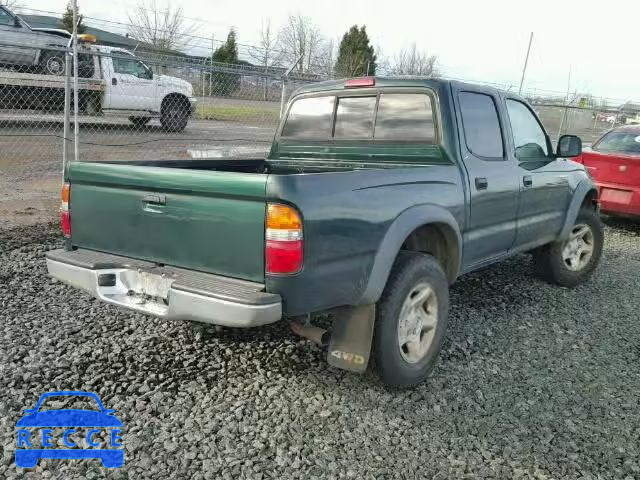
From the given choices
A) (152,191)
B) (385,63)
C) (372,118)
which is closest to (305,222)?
(152,191)

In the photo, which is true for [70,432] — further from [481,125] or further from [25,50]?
[25,50]

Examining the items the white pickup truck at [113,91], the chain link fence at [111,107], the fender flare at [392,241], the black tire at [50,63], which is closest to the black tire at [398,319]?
the fender flare at [392,241]

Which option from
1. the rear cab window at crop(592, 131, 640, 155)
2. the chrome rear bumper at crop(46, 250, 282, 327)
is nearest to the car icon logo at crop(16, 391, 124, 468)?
the chrome rear bumper at crop(46, 250, 282, 327)

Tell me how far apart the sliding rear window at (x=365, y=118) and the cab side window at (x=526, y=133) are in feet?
3.47

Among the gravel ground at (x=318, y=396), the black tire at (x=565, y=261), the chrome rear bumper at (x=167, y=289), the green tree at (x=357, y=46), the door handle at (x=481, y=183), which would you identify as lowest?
the gravel ground at (x=318, y=396)

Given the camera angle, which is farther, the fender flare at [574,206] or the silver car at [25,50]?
the silver car at [25,50]

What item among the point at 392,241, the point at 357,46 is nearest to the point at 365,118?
the point at 392,241

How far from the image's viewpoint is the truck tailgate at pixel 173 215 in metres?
2.67

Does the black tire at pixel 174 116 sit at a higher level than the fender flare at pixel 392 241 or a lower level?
higher

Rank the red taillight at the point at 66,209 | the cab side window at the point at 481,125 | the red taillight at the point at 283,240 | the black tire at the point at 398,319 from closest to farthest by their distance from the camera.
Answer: the red taillight at the point at 283,240 → the black tire at the point at 398,319 → the red taillight at the point at 66,209 → the cab side window at the point at 481,125

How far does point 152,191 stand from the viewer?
299 centimetres

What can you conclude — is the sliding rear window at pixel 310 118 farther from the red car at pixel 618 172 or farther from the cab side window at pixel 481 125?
the red car at pixel 618 172

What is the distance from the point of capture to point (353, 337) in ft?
10.0

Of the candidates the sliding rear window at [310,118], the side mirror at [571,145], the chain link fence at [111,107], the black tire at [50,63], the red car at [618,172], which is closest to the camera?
the sliding rear window at [310,118]
